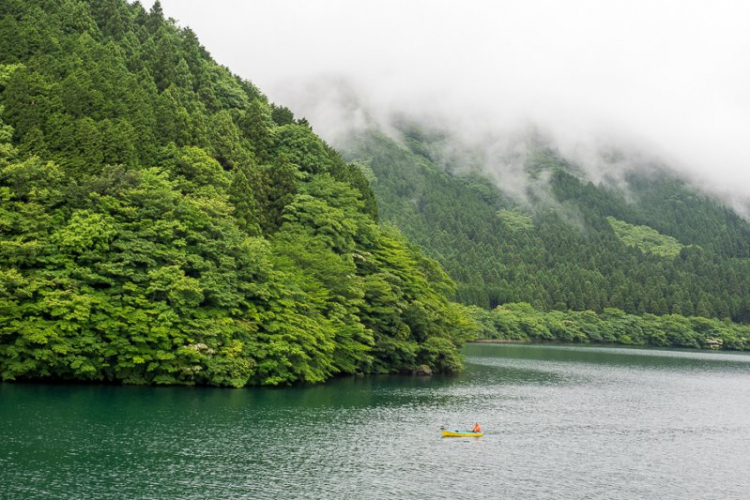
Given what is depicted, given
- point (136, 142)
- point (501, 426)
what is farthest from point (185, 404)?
point (136, 142)

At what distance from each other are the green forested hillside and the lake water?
4.01m

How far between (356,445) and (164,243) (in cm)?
2927

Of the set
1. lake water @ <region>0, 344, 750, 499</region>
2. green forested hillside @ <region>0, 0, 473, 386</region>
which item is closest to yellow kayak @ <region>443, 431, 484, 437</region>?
lake water @ <region>0, 344, 750, 499</region>

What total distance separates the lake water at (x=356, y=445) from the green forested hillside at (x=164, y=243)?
401 centimetres

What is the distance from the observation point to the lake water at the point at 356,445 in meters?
36.9

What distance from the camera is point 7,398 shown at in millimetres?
51219

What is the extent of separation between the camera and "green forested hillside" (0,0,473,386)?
60312mm

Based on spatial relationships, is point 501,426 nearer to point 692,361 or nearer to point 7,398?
point 7,398

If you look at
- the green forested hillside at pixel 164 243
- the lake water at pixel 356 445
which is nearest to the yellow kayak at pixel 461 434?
the lake water at pixel 356 445

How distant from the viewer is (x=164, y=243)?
65500mm

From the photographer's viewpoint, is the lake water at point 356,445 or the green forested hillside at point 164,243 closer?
the lake water at point 356,445

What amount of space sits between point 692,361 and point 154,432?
129257mm

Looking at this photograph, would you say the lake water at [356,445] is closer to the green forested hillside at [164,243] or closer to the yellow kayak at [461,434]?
the yellow kayak at [461,434]

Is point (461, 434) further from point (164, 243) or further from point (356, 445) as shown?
point (164, 243)
